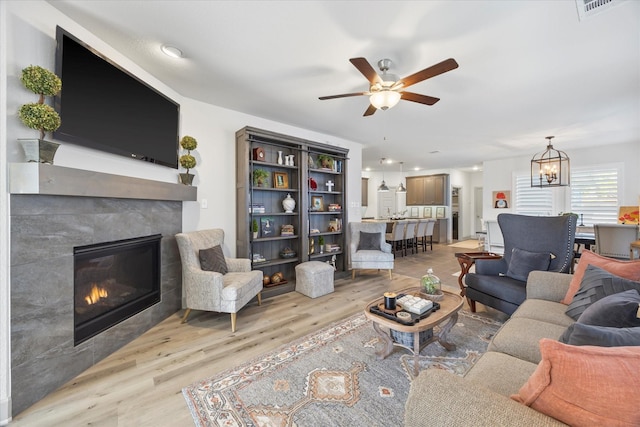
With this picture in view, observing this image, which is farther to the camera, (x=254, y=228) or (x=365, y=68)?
(x=254, y=228)

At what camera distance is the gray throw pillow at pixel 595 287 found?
1562 millimetres

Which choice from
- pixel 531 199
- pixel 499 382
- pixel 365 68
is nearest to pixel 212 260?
pixel 365 68

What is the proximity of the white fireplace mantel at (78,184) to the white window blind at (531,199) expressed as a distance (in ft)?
25.0

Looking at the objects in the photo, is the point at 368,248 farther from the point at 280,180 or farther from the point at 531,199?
the point at 531,199

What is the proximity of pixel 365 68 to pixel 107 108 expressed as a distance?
2.12m

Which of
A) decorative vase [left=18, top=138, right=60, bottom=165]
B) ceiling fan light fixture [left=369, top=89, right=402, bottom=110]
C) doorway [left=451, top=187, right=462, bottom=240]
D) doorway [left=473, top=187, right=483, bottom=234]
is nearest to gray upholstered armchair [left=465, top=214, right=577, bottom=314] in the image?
ceiling fan light fixture [left=369, top=89, right=402, bottom=110]

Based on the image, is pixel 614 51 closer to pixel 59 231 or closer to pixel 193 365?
pixel 193 365

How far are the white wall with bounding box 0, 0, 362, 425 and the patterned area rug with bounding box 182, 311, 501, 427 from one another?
1.23 meters

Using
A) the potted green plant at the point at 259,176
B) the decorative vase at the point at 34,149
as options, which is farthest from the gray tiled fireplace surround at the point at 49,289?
the potted green plant at the point at 259,176

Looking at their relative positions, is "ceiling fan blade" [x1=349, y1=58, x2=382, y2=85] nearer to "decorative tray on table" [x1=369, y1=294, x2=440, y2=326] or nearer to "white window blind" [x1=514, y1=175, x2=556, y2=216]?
"decorative tray on table" [x1=369, y1=294, x2=440, y2=326]

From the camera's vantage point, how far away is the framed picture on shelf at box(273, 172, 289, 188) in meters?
3.97

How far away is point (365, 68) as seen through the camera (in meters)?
2.01

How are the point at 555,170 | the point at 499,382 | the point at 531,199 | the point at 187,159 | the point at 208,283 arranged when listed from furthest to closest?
1. the point at 531,199
2. the point at 555,170
3. the point at 187,159
4. the point at 208,283
5. the point at 499,382

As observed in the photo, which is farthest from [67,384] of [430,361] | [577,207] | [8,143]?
[577,207]
